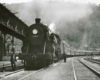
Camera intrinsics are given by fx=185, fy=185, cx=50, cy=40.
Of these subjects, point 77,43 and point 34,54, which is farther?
point 77,43

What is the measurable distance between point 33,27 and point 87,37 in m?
187

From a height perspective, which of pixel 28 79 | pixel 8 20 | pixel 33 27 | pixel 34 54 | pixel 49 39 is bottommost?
pixel 28 79

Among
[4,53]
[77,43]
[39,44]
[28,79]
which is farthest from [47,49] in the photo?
[77,43]

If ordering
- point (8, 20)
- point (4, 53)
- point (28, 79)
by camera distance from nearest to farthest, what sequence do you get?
1. point (28, 79)
2. point (8, 20)
3. point (4, 53)

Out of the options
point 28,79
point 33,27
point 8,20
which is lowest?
point 28,79

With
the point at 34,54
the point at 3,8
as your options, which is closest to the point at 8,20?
the point at 3,8

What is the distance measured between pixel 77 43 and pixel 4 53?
164472 millimetres

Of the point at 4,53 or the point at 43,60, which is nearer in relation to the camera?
the point at 43,60

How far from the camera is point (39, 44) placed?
16578mm

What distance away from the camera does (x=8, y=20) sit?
23.5 meters

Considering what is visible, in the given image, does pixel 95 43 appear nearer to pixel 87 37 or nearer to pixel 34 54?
pixel 87 37

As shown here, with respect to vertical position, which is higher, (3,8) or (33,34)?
(3,8)

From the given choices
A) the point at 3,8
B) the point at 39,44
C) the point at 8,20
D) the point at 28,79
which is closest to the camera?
the point at 28,79

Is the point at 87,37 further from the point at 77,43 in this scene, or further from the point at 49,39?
the point at 49,39
